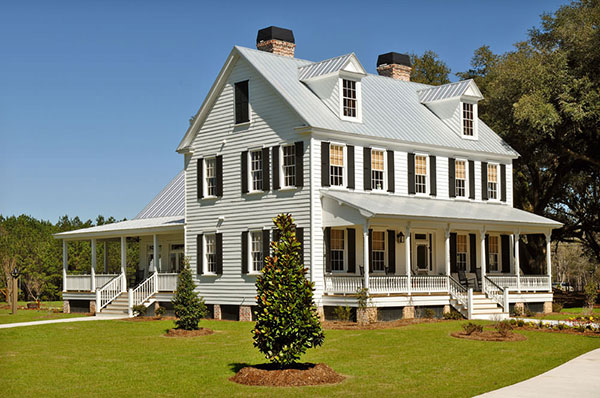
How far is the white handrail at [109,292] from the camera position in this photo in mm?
34438

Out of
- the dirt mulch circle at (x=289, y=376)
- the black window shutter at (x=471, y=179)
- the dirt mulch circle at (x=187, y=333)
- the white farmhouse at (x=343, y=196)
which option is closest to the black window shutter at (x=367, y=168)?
the white farmhouse at (x=343, y=196)

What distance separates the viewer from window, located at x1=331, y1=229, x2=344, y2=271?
29.2m

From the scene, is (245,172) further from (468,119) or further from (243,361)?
(243,361)

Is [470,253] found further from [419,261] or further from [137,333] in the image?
[137,333]

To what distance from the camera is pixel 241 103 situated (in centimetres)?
3156

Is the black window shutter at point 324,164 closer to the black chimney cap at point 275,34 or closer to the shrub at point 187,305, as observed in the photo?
the shrub at point 187,305

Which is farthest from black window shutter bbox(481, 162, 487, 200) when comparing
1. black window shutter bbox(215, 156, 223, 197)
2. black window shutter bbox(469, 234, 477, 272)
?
black window shutter bbox(215, 156, 223, 197)

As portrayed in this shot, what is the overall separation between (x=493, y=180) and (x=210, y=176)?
12.5 meters

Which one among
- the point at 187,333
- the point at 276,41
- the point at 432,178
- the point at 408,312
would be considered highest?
the point at 276,41

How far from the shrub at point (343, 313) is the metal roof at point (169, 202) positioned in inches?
559

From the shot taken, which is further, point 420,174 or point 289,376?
point 420,174

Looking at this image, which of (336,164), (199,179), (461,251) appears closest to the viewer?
(336,164)

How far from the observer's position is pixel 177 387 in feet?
49.6

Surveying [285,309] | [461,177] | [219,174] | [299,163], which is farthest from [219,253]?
[285,309]
